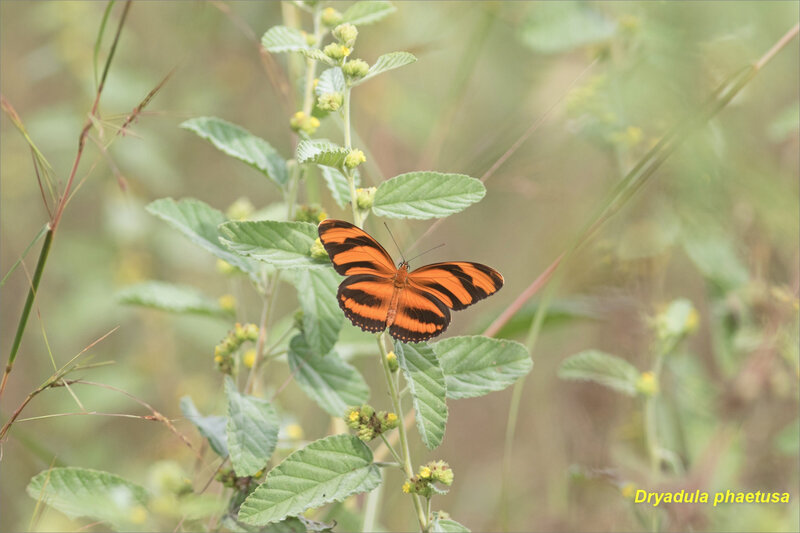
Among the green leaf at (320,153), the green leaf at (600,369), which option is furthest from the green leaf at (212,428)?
the green leaf at (600,369)

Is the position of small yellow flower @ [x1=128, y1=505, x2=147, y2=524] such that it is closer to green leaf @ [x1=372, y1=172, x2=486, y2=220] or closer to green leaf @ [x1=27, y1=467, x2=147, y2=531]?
green leaf @ [x1=27, y1=467, x2=147, y2=531]

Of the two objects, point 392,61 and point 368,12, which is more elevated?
point 368,12

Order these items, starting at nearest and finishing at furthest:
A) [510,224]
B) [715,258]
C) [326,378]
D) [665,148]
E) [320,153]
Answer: [320,153]
[326,378]
[665,148]
[715,258]
[510,224]

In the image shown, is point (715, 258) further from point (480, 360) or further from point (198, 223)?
point (198, 223)

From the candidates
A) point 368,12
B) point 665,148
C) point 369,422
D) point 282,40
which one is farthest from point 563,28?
point 369,422

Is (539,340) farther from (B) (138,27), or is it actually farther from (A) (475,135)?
(B) (138,27)

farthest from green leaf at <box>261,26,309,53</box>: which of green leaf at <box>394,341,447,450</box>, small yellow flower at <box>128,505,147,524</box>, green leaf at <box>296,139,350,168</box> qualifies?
small yellow flower at <box>128,505,147,524</box>
